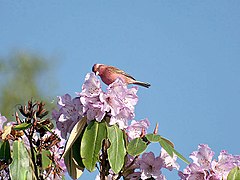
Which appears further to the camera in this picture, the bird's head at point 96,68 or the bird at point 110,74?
the bird's head at point 96,68

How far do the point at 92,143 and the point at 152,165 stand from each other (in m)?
0.22

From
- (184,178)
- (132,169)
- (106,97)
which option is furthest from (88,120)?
(184,178)

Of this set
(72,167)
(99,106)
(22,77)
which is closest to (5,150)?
(72,167)

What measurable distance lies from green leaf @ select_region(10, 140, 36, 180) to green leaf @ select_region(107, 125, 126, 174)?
0.26 m

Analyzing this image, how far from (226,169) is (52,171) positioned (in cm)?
61

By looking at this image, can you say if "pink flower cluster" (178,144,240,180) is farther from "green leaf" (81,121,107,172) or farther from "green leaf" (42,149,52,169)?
"green leaf" (42,149,52,169)

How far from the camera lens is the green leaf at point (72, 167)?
201cm

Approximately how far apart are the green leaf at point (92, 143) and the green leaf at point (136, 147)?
0.29ft

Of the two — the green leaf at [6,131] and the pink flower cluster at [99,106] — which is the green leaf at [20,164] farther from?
the pink flower cluster at [99,106]

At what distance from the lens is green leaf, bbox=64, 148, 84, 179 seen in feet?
6.59

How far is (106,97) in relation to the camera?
1962 mm

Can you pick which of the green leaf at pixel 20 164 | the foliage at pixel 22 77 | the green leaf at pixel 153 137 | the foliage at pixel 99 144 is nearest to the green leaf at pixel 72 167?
the foliage at pixel 99 144

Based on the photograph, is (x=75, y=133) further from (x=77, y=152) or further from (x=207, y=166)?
(x=207, y=166)

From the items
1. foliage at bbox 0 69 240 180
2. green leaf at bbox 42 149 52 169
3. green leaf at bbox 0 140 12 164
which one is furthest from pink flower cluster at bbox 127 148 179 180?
green leaf at bbox 0 140 12 164
